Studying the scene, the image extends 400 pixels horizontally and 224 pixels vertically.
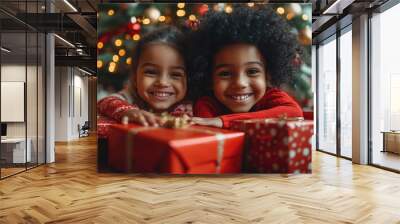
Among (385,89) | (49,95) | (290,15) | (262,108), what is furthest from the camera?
(49,95)

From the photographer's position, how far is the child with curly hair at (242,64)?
160 inches

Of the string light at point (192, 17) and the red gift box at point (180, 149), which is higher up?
the string light at point (192, 17)

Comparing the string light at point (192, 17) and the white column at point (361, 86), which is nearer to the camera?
the string light at point (192, 17)

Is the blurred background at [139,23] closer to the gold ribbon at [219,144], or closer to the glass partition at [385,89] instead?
the gold ribbon at [219,144]

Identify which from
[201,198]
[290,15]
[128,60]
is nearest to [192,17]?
[128,60]

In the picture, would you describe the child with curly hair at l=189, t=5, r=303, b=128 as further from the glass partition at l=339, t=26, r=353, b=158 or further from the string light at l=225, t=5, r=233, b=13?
the glass partition at l=339, t=26, r=353, b=158

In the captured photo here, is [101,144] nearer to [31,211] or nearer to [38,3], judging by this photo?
[31,211]

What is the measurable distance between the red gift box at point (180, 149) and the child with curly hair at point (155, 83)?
249 millimetres

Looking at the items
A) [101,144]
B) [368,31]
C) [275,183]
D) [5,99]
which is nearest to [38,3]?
[5,99]

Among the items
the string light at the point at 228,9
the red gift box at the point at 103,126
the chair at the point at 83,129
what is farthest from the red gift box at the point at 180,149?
the chair at the point at 83,129

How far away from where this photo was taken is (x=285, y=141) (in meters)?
4.12

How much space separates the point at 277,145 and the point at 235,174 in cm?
152

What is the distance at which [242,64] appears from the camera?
13.3 feet

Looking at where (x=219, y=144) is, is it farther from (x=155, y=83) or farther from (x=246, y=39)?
(x=246, y=39)
